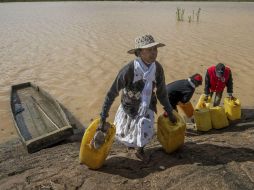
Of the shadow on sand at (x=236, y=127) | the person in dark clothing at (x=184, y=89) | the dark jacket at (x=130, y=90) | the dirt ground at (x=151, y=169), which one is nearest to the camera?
A: the dirt ground at (x=151, y=169)

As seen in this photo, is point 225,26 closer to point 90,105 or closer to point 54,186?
point 90,105

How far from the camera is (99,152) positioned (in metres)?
4.08

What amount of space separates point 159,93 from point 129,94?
39 centimetres

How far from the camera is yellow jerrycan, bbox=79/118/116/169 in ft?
13.4

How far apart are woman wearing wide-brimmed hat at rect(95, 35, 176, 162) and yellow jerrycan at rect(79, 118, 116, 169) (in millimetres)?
159

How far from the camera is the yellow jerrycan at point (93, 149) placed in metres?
4.10

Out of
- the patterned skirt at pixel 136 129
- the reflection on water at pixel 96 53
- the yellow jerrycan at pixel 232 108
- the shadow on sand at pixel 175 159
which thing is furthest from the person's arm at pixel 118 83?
the reflection on water at pixel 96 53

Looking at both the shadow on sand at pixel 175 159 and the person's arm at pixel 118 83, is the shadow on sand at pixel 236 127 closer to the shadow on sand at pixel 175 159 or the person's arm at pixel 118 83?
the shadow on sand at pixel 175 159

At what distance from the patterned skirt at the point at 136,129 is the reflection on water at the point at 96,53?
9.70 feet

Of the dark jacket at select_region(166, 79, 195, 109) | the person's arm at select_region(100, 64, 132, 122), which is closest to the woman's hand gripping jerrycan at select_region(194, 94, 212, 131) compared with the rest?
the dark jacket at select_region(166, 79, 195, 109)

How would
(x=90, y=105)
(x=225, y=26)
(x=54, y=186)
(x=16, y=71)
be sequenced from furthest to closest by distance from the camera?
1. (x=225, y=26)
2. (x=16, y=71)
3. (x=90, y=105)
4. (x=54, y=186)

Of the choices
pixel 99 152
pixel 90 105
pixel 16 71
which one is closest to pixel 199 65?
pixel 90 105

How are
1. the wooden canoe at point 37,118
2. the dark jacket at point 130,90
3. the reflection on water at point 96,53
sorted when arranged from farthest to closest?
the reflection on water at point 96,53
the wooden canoe at point 37,118
the dark jacket at point 130,90

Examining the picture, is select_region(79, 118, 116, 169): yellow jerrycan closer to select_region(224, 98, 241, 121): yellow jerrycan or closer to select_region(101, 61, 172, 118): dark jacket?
select_region(101, 61, 172, 118): dark jacket
